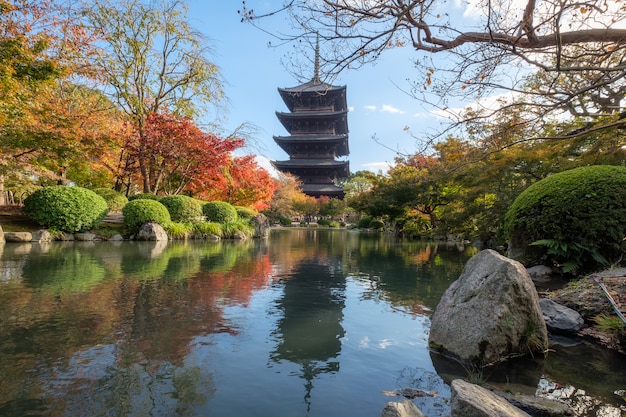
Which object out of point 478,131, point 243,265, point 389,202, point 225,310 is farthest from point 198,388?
point 389,202

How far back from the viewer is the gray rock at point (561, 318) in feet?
12.6

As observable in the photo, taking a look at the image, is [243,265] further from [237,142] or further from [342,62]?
[237,142]

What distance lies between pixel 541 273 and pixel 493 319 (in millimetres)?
3928

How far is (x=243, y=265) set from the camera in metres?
7.98

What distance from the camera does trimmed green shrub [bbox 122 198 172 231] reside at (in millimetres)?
13305

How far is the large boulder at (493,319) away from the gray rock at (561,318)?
0.75 metres

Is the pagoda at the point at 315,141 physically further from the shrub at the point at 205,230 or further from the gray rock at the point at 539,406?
the gray rock at the point at 539,406

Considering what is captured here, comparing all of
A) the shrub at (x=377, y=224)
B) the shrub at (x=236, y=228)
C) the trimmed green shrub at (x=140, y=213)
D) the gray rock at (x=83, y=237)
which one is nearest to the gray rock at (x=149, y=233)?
the trimmed green shrub at (x=140, y=213)

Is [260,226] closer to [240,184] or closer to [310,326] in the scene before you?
[240,184]

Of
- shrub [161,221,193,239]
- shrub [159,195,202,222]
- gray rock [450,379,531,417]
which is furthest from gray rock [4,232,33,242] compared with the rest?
gray rock [450,379,531,417]

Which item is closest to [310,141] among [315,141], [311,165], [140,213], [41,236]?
[315,141]

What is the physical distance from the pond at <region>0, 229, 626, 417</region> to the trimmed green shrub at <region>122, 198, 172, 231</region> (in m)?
7.72

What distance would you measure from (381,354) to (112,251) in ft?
28.2

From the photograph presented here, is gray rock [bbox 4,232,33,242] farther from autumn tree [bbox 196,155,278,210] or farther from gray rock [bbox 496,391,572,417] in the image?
gray rock [bbox 496,391,572,417]
